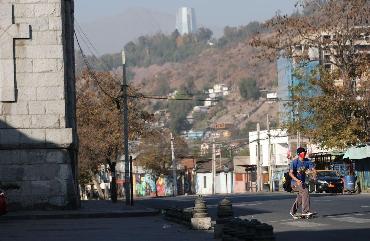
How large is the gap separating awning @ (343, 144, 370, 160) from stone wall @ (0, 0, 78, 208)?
30.9 m

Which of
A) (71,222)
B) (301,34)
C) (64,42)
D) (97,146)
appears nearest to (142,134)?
(97,146)

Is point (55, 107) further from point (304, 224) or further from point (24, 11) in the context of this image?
point (304, 224)

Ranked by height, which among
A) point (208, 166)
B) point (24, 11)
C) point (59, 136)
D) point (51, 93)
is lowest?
point (59, 136)

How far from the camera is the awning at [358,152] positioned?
200ft

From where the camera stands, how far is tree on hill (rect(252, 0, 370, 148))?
192 ft

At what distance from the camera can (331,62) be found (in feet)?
202

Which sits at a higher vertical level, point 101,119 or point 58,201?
point 101,119

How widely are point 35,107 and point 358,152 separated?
3318 centimetres

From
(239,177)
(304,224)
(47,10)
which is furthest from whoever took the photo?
(239,177)

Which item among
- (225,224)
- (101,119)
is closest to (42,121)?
(225,224)

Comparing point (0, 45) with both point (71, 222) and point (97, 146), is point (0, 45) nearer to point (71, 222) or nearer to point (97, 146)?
point (71, 222)

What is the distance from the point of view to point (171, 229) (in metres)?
23.3

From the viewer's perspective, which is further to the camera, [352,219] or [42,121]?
[42,121]

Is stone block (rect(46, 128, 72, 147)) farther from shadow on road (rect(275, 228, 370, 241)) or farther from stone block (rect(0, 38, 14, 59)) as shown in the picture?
shadow on road (rect(275, 228, 370, 241))
